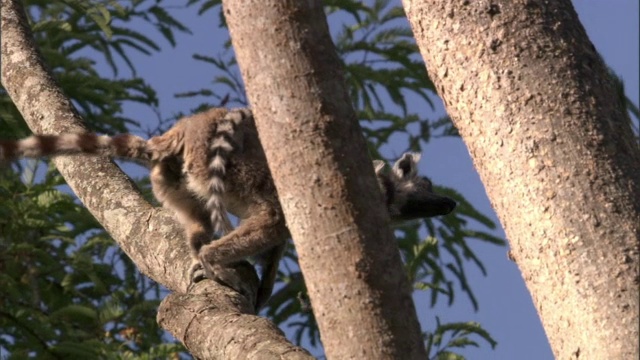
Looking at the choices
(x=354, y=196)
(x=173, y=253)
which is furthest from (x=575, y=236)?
(x=173, y=253)

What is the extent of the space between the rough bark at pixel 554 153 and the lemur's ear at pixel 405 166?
3532 millimetres

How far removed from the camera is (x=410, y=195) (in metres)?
7.25

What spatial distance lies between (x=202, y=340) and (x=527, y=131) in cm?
168

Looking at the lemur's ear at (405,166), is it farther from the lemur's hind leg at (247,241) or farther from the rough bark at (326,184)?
the rough bark at (326,184)

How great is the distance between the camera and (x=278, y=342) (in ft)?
13.6

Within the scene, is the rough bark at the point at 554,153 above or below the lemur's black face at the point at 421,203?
below

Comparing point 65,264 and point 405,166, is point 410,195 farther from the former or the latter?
point 65,264

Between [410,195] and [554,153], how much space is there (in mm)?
3778

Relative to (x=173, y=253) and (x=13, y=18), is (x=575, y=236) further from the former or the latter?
(x=13, y=18)

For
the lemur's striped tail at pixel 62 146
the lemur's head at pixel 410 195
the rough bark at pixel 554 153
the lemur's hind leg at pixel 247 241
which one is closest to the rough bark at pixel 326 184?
the rough bark at pixel 554 153

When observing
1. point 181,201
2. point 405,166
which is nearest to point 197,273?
point 181,201

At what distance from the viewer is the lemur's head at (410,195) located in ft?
23.6

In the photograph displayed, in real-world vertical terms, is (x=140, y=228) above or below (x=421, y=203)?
below

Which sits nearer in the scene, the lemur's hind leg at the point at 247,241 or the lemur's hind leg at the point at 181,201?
the lemur's hind leg at the point at 247,241
